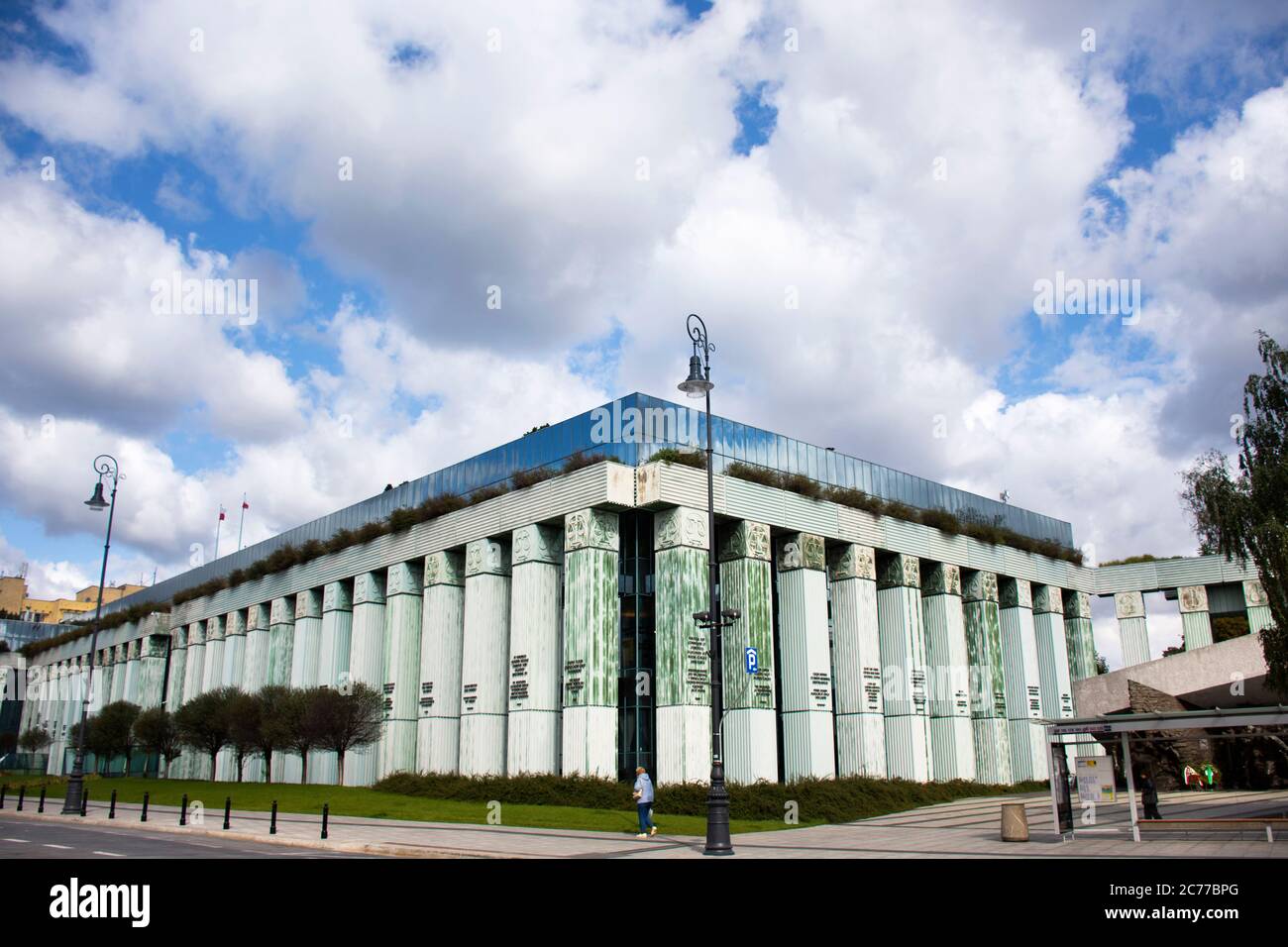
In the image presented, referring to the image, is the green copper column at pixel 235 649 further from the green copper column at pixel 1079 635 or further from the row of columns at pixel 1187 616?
the row of columns at pixel 1187 616

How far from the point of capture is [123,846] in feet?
67.8

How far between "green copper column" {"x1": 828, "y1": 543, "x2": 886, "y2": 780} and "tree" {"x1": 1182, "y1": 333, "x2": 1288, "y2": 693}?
43.3 ft

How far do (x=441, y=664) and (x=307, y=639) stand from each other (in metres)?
14.0

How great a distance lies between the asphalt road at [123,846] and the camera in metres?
18.5

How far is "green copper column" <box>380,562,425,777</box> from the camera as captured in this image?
43.7m

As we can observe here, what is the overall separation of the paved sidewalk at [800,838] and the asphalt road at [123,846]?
870 mm

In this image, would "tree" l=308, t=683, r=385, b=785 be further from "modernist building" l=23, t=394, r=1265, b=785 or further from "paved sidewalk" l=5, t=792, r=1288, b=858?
"paved sidewalk" l=5, t=792, r=1288, b=858

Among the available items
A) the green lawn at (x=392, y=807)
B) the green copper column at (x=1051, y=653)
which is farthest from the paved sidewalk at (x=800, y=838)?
the green copper column at (x=1051, y=653)

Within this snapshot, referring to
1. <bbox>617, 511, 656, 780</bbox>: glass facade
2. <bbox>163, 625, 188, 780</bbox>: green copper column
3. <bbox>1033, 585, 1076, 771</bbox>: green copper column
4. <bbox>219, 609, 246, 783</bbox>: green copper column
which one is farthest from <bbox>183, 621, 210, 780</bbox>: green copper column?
<bbox>1033, 585, 1076, 771</bbox>: green copper column
